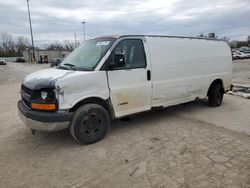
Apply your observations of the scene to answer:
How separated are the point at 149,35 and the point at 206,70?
7.15 feet

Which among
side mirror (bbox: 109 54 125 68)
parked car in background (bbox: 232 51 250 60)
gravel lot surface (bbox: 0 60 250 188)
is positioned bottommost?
gravel lot surface (bbox: 0 60 250 188)

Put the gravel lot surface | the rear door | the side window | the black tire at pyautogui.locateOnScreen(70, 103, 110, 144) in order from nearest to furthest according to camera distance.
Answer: the gravel lot surface, the black tire at pyautogui.locateOnScreen(70, 103, 110, 144), the rear door, the side window

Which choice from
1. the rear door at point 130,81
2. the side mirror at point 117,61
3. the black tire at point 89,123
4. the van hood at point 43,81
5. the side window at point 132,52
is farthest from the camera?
the side window at point 132,52

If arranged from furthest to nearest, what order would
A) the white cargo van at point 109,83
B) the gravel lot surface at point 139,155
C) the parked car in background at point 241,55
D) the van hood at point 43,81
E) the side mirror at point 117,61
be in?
the parked car in background at point 241,55
the side mirror at point 117,61
the white cargo van at point 109,83
the van hood at point 43,81
the gravel lot surface at point 139,155

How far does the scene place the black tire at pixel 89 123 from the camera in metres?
Answer: 3.99

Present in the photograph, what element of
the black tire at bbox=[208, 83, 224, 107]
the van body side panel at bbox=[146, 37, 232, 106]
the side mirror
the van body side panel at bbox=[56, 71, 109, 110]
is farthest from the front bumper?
the black tire at bbox=[208, 83, 224, 107]

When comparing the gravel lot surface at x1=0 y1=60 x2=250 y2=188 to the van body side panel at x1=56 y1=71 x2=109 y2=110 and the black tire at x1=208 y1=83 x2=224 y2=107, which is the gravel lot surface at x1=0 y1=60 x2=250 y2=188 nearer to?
the van body side panel at x1=56 y1=71 x2=109 y2=110

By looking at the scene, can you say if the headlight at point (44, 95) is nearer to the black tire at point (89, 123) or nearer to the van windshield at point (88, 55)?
the black tire at point (89, 123)

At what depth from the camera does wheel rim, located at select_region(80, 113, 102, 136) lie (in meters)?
4.08

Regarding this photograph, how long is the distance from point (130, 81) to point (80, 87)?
1.09 m

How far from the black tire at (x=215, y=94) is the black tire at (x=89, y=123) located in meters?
3.68

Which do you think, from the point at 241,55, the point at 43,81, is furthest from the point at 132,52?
the point at 241,55

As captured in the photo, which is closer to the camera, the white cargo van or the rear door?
the white cargo van

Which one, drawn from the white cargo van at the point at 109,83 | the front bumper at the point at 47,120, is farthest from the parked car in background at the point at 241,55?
the front bumper at the point at 47,120
